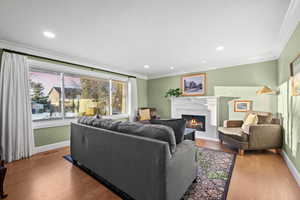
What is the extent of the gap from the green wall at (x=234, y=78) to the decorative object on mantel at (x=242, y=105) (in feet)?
1.60

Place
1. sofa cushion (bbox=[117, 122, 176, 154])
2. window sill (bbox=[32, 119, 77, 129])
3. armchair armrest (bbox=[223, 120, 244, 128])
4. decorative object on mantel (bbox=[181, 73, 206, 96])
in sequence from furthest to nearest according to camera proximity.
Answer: decorative object on mantel (bbox=[181, 73, 206, 96]) < armchair armrest (bbox=[223, 120, 244, 128]) < window sill (bbox=[32, 119, 77, 129]) < sofa cushion (bbox=[117, 122, 176, 154])

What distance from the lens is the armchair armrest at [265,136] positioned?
2.76m

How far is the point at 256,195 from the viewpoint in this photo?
1605mm

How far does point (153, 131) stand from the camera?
1406 mm

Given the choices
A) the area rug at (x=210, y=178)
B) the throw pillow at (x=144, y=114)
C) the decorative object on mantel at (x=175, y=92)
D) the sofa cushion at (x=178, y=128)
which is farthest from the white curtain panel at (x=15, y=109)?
the decorative object on mantel at (x=175, y=92)

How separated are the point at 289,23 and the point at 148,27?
85.2 inches

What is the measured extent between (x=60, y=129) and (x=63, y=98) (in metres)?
0.85

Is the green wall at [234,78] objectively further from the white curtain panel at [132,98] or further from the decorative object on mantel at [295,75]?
the decorative object on mantel at [295,75]

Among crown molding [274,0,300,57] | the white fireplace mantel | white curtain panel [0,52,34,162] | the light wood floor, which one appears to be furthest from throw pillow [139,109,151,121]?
crown molding [274,0,300,57]

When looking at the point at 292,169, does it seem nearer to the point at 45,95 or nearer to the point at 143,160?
the point at 143,160

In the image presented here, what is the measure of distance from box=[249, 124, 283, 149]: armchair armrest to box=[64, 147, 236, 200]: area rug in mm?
561

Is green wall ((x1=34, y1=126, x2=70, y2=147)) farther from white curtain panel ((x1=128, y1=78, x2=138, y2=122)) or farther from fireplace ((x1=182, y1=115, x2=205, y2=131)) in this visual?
fireplace ((x1=182, y1=115, x2=205, y2=131))

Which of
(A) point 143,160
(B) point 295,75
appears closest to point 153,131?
(A) point 143,160

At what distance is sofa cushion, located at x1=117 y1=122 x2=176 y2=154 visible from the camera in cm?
132
